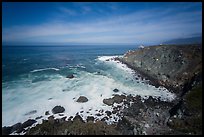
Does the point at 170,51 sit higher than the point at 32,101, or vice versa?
the point at 170,51

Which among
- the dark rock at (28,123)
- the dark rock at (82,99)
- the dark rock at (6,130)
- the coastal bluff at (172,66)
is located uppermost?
the coastal bluff at (172,66)

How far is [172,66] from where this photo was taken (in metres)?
50.0

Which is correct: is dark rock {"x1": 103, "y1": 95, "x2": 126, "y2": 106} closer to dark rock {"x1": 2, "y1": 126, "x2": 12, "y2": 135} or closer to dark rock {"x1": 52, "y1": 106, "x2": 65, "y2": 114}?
dark rock {"x1": 52, "y1": 106, "x2": 65, "y2": 114}

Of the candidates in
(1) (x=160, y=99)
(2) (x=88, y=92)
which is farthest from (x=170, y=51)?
(2) (x=88, y=92)

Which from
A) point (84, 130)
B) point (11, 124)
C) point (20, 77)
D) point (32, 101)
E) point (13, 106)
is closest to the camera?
point (84, 130)

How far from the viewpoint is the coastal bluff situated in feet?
134

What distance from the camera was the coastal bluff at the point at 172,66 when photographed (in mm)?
40700

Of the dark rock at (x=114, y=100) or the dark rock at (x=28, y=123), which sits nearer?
the dark rock at (x=28, y=123)

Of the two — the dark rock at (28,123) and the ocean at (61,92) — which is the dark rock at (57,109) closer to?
the ocean at (61,92)

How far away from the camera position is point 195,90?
93.4 ft

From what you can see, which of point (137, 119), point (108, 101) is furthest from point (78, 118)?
point (137, 119)

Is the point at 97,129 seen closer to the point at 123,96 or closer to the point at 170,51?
the point at 123,96

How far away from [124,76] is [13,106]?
32196 mm

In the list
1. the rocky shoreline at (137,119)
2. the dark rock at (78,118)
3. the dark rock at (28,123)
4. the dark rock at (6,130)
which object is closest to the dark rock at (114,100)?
the rocky shoreline at (137,119)
